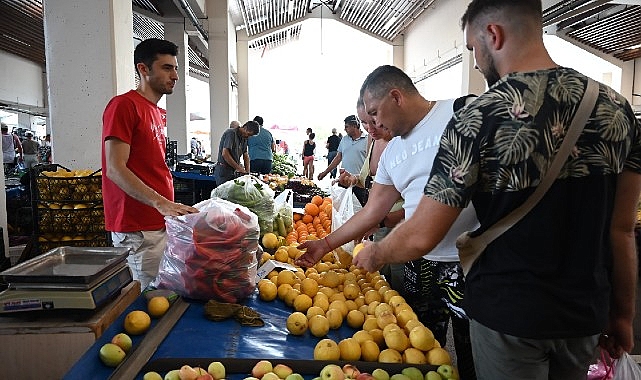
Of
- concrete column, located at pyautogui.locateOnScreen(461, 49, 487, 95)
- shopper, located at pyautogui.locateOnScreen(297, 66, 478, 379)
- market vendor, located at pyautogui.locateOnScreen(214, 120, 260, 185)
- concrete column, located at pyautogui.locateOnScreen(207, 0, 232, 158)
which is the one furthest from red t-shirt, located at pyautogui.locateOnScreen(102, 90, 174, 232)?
concrete column, located at pyautogui.locateOnScreen(207, 0, 232, 158)

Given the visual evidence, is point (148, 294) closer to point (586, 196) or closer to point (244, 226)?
point (244, 226)

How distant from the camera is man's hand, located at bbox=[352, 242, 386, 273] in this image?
4.46 feet

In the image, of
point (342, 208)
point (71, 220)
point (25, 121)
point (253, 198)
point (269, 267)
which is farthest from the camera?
point (25, 121)

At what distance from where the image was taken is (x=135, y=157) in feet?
7.75

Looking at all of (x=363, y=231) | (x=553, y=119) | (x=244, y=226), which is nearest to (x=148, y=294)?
(x=244, y=226)

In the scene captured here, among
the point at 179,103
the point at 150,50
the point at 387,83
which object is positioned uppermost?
the point at 179,103

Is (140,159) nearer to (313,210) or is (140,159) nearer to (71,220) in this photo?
(71,220)

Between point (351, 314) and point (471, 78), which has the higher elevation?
point (471, 78)

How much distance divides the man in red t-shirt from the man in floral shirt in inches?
64.2

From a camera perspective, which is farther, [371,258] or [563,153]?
[371,258]

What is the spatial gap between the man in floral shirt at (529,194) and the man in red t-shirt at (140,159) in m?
1.63

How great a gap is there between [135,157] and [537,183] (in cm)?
199

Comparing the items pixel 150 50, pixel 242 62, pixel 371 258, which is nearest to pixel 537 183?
pixel 371 258

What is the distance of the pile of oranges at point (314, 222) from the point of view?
3.21 m
